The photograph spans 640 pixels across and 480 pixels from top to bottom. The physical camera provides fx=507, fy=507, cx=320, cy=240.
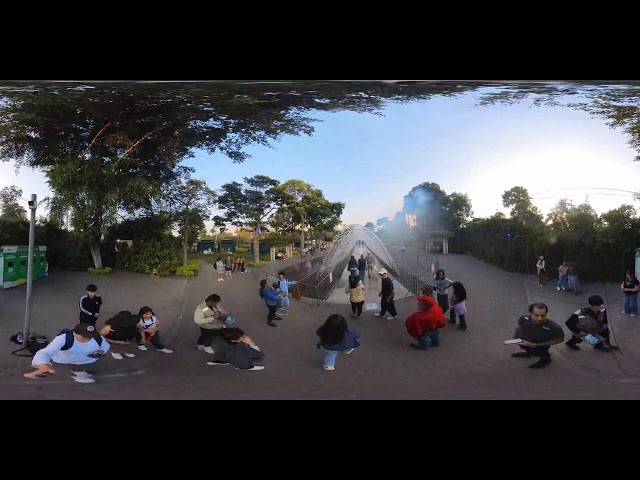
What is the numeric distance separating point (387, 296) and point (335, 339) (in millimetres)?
628

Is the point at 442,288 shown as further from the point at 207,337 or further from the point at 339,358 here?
the point at 207,337

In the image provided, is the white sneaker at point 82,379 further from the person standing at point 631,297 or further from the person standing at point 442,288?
the person standing at point 631,297

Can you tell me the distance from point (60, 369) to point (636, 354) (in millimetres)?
5503

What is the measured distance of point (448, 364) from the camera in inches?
188

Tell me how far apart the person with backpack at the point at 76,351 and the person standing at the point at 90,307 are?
0.07m

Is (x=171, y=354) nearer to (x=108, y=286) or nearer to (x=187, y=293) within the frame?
(x=187, y=293)

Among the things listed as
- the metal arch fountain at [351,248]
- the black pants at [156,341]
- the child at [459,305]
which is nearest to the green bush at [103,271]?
the black pants at [156,341]

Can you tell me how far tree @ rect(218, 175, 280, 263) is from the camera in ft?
15.8

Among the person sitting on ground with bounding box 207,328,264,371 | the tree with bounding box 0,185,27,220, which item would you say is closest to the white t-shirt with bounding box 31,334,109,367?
the person sitting on ground with bounding box 207,328,264,371

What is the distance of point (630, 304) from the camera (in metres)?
4.80

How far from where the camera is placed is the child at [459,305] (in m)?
4.77

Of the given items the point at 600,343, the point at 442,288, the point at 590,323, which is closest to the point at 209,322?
the point at 442,288

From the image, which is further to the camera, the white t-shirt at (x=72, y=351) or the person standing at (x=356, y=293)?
the white t-shirt at (x=72, y=351)
